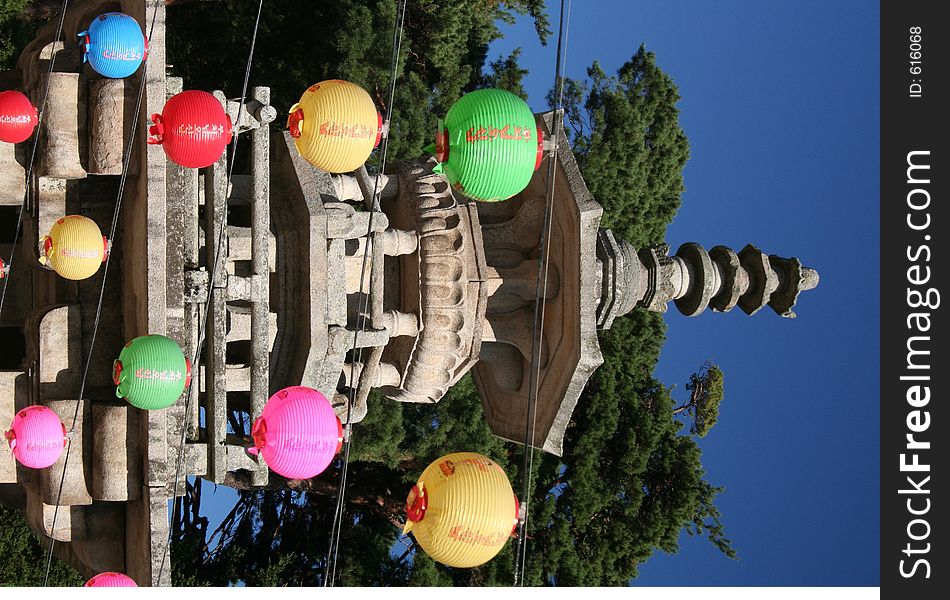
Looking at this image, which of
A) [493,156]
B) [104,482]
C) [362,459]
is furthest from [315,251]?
[362,459]

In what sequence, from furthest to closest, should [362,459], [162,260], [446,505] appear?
1. [362,459]
2. [162,260]
3. [446,505]

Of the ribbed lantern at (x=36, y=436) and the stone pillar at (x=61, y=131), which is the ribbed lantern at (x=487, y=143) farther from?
the ribbed lantern at (x=36, y=436)

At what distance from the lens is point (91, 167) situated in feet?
Answer: 36.1

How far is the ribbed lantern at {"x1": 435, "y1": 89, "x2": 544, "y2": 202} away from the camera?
9.66 metres

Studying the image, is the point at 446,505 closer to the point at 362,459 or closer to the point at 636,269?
the point at 636,269

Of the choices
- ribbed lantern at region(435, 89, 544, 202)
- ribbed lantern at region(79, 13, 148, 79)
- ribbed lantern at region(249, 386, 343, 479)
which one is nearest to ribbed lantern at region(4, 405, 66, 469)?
ribbed lantern at region(249, 386, 343, 479)

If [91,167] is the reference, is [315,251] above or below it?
below

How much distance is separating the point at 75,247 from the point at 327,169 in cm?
258

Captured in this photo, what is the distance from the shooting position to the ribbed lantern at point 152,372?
31.9 ft

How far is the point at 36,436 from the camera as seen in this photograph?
10000 mm

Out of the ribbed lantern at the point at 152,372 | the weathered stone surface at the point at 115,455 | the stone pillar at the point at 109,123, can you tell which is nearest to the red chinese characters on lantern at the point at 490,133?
the ribbed lantern at the point at 152,372

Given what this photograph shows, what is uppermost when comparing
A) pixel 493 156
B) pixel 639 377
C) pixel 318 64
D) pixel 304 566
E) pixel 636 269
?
pixel 318 64

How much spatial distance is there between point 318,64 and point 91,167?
34.3ft

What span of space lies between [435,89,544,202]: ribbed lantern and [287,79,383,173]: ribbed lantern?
75 centimetres
